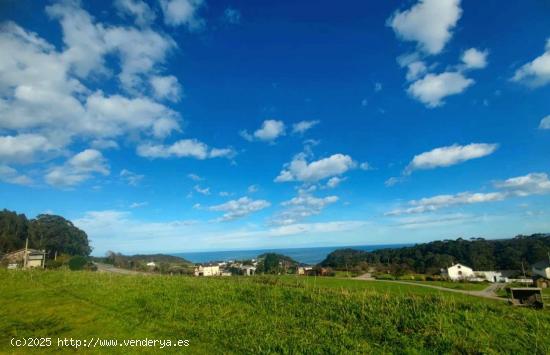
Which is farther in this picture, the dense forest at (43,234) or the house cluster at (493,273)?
the dense forest at (43,234)

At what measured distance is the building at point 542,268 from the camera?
217ft

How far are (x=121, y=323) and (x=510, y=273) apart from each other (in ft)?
273

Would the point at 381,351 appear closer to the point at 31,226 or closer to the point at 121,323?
the point at 121,323

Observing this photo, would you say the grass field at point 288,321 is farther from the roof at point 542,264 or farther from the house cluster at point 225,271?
the roof at point 542,264

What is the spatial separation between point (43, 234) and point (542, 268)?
126151 millimetres

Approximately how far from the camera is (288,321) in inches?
399

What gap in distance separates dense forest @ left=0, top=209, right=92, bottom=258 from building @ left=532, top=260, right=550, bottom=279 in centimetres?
11149

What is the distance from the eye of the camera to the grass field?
7.89 meters

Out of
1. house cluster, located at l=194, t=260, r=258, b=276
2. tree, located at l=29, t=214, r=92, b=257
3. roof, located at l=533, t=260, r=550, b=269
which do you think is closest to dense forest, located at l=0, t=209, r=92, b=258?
tree, located at l=29, t=214, r=92, b=257

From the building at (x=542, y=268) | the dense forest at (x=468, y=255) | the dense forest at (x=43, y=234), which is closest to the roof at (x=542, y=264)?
the building at (x=542, y=268)

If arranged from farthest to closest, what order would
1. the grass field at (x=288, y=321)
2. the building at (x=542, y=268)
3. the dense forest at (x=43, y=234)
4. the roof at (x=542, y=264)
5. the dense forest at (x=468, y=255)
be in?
the dense forest at (x=468, y=255)
the dense forest at (x=43, y=234)
the roof at (x=542, y=264)
the building at (x=542, y=268)
the grass field at (x=288, y=321)

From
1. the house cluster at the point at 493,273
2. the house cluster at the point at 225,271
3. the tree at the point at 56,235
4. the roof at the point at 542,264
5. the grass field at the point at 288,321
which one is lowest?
the house cluster at the point at 493,273

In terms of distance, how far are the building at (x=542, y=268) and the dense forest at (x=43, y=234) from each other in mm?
111488

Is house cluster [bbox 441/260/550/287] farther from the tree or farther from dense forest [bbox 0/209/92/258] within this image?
the tree
